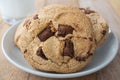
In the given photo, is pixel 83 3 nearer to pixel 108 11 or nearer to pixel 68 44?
pixel 108 11

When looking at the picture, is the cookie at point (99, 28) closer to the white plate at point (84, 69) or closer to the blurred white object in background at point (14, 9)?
the white plate at point (84, 69)

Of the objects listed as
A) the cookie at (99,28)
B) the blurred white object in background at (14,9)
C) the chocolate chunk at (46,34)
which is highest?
the chocolate chunk at (46,34)

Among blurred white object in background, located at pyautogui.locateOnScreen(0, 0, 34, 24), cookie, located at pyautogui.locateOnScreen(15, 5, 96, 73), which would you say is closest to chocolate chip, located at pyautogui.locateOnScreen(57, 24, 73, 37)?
cookie, located at pyautogui.locateOnScreen(15, 5, 96, 73)

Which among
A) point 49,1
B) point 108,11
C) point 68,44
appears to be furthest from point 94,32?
point 49,1

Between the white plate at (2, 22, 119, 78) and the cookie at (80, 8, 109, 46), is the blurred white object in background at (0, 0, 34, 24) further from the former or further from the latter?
the cookie at (80, 8, 109, 46)

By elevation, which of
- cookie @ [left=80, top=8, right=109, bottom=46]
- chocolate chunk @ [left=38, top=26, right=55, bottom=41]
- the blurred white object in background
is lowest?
the blurred white object in background

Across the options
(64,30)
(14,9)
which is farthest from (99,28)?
(14,9)

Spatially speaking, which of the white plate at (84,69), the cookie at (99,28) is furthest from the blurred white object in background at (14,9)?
the cookie at (99,28)
